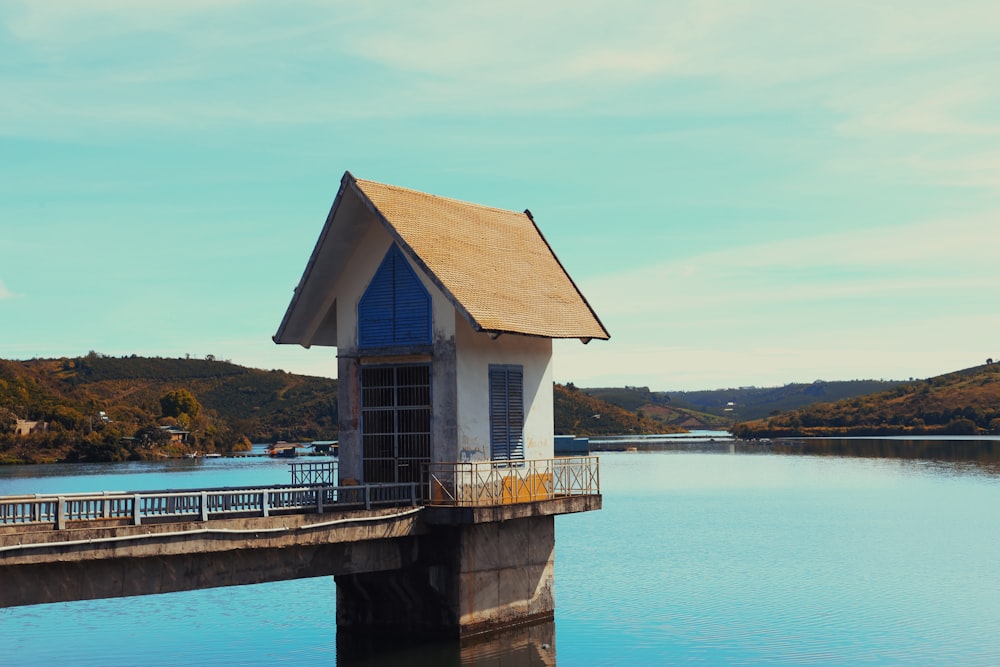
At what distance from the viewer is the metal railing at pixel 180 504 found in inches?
943

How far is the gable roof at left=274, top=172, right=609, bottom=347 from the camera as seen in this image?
1255 inches

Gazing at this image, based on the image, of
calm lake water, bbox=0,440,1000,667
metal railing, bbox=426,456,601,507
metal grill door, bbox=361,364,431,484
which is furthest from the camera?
calm lake water, bbox=0,440,1000,667

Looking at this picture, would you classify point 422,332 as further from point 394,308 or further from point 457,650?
point 457,650

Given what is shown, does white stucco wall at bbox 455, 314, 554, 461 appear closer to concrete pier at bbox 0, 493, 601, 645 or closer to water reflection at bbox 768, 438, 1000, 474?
concrete pier at bbox 0, 493, 601, 645

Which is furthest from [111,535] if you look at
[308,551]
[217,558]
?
[308,551]

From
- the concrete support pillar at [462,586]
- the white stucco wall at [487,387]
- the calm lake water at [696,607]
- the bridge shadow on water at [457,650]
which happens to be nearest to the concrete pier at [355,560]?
the concrete support pillar at [462,586]

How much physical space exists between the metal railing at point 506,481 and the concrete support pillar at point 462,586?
71cm

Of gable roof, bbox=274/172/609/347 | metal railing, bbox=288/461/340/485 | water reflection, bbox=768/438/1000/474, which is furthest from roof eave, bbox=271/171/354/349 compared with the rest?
water reflection, bbox=768/438/1000/474

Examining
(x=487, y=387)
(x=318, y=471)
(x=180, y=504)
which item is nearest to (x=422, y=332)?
(x=487, y=387)

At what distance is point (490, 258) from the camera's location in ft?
114

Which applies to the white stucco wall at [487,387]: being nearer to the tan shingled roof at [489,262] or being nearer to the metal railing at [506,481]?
the metal railing at [506,481]

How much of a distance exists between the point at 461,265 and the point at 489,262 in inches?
69.8

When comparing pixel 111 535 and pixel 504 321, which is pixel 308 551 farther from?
pixel 504 321

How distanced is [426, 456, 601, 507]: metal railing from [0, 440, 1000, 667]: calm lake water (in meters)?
3.87
